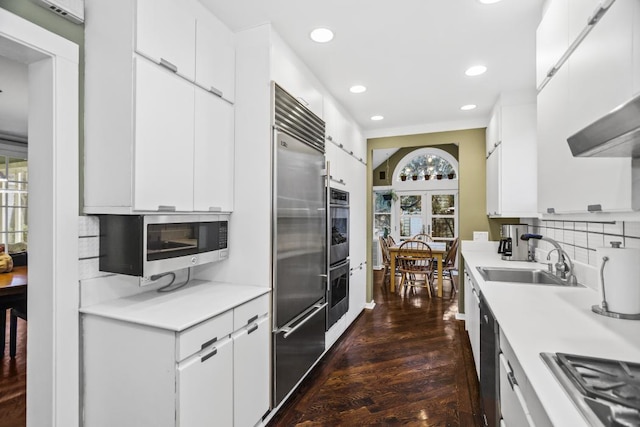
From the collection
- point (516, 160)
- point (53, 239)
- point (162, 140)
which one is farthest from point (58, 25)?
point (516, 160)

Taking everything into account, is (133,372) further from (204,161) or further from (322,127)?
(322,127)

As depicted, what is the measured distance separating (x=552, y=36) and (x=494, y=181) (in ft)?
6.31

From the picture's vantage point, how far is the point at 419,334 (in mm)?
3545

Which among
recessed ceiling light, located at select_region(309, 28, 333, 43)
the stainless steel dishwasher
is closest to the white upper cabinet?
the stainless steel dishwasher

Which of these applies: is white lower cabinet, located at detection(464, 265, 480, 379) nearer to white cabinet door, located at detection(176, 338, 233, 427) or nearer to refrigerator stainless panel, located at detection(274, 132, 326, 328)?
refrigerator stainless panel, located at detection(274, 132, 326, 328)

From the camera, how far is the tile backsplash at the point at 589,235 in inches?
61.5

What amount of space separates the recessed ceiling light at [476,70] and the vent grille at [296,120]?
4.19ft

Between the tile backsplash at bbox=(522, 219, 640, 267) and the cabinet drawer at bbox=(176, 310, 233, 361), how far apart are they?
1.99m

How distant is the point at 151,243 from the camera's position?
157cm

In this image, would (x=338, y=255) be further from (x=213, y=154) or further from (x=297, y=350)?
(x=213, y=154)

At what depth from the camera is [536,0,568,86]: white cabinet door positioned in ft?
4.62

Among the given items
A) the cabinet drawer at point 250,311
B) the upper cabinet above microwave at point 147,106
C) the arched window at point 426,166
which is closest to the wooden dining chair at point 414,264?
the arched window at point 426,166

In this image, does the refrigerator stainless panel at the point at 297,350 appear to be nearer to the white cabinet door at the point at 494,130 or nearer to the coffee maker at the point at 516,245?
the coffee maker at the point at 516,245

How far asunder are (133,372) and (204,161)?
112 cm
